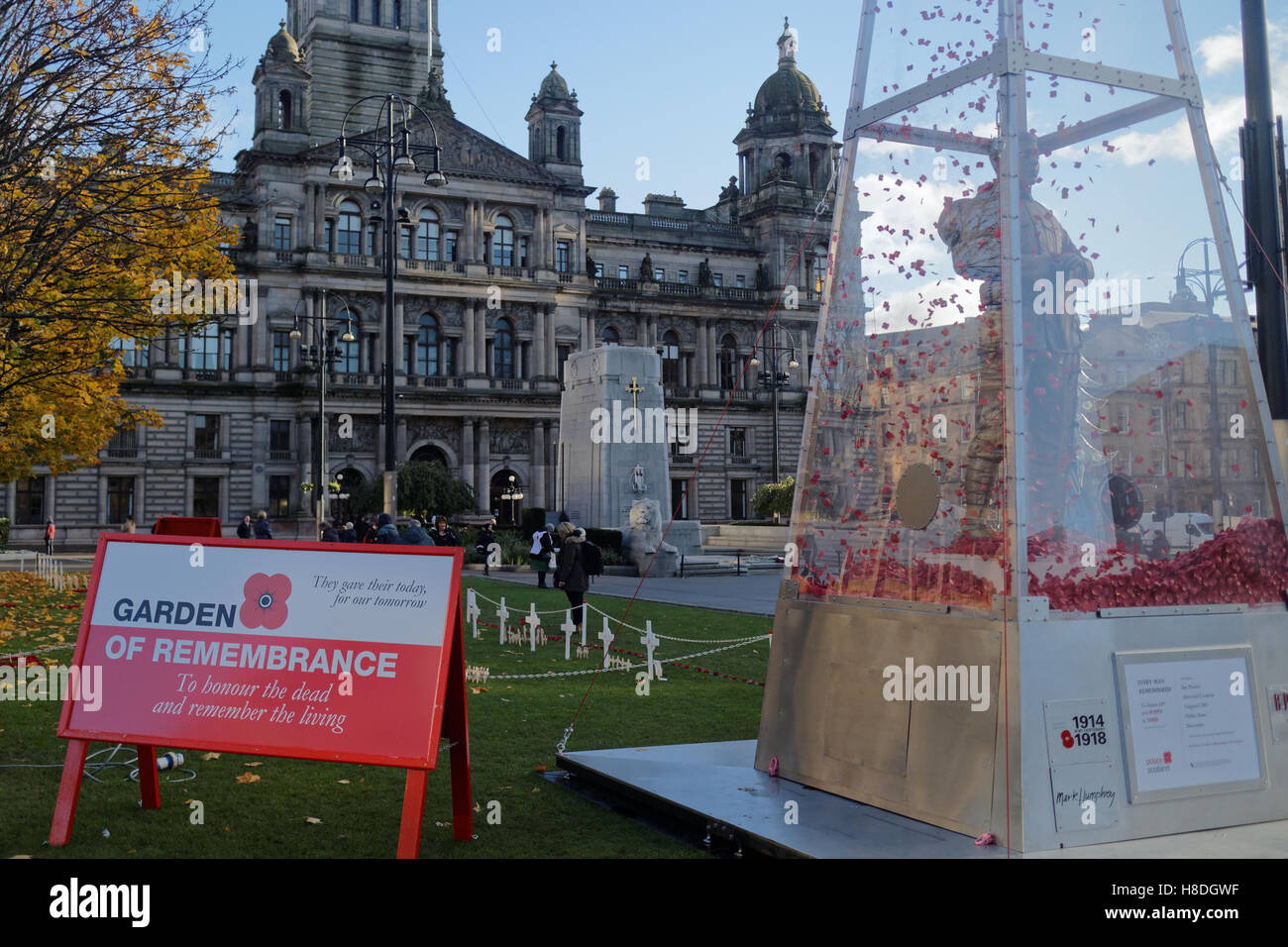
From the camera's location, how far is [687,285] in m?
66.7

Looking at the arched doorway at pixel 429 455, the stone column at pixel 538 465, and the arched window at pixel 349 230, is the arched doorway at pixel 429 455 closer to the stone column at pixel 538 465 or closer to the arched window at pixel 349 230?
the stone column at pixel 538 465

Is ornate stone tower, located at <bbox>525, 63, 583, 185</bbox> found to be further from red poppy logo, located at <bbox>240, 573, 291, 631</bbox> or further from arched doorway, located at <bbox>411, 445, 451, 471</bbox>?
red poppy logo, located at <bbox>240, 573, 291, 631</bbox>

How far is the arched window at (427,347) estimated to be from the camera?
5819 cm

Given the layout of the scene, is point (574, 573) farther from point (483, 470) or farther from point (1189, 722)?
point (483, 470)

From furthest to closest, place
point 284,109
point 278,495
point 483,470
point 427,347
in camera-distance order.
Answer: point 427,347, point 483,470, point 284,109, point 278,495

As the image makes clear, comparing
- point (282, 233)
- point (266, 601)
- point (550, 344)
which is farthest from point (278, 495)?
point (266, 601)

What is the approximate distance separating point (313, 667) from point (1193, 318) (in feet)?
17.4

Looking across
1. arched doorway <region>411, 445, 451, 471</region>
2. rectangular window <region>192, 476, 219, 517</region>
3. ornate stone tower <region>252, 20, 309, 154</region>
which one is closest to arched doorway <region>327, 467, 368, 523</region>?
arched doorway <region>411, 445, 451, 471</region>

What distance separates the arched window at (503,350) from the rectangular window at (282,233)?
11.5 meters

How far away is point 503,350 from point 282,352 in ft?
37.2

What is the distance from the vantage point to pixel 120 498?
5294 centimetres

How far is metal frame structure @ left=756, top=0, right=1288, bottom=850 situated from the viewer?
18.0 ft

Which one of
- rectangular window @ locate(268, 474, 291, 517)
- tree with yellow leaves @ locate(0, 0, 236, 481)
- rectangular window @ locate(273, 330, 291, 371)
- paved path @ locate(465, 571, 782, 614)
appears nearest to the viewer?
tree with yellow leaves @ locate(0, 0, 236, 481)

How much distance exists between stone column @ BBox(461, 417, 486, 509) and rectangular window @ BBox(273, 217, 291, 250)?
12.1 metres
